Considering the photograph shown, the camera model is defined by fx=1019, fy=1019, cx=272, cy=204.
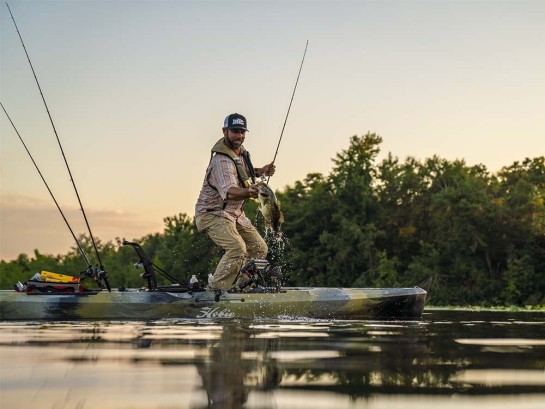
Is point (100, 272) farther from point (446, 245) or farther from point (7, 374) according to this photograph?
point (446, 245)

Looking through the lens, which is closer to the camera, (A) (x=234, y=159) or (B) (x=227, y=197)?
(B) (x=227, y=197)

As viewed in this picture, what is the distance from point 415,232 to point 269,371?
5084 cm

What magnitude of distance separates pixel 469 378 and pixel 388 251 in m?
51.0

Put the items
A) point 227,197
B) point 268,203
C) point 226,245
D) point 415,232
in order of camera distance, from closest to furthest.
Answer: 1. point 268,203
2. point 227,197
3. point 226,245
4. point 415,232

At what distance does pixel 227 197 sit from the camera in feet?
45.1

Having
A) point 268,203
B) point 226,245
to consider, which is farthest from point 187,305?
point 268,203

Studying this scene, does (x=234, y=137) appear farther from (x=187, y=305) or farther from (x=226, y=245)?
(x=187, y=305)

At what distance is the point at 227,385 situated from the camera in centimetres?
522

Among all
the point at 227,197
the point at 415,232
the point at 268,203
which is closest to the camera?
the point at 268,203

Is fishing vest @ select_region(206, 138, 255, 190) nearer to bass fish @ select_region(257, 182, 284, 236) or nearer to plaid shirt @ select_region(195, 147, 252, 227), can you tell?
plaid shirt @ select_region(195, 147, 252, 227)

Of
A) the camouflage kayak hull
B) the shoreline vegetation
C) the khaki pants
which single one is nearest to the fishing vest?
the khaki pants

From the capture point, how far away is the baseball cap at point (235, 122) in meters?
14.0

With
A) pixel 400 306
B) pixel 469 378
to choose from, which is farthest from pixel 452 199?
pixel 469 378

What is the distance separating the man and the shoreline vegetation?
2780cm
